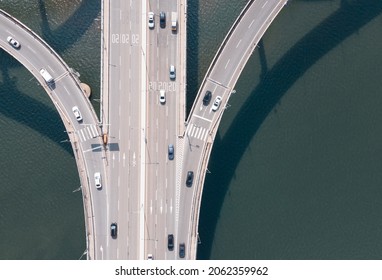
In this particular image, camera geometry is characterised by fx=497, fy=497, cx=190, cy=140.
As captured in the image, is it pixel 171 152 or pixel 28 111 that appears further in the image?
pixel 28 111

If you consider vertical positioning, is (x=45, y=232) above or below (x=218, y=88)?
below

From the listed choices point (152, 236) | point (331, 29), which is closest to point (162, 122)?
point (152, 236)

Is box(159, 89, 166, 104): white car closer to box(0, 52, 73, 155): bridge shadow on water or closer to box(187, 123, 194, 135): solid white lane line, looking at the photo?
box(187, 123, 194, 135): solid white lane line

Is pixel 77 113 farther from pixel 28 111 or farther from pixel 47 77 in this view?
pixel 28 111

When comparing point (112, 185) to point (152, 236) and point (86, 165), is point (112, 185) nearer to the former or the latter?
→ point (86, 165)

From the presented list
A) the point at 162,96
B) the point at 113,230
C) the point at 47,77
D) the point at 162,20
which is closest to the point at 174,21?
the point at 162,20

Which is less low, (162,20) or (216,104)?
(162,20)
